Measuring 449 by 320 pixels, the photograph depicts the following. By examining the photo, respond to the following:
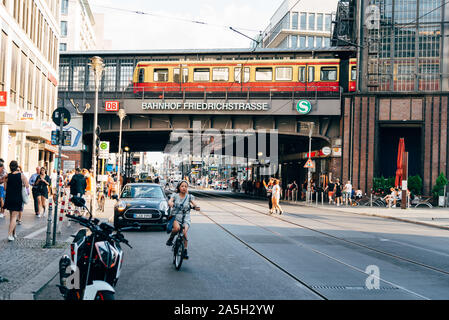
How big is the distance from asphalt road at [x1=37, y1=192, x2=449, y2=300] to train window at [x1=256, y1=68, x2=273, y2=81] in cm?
2058

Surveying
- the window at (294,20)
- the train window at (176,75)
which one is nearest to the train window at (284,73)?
the train window at (176,75)

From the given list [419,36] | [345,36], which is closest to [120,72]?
[345,36]

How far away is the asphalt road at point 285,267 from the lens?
7.05 metres

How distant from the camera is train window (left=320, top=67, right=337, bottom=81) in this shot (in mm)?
34509

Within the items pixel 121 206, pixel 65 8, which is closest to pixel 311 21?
pixel 65 8

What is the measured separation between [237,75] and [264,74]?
183 centimetres

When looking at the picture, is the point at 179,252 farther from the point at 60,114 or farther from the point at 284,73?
the point at 284,73

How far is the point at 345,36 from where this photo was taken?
3962 cm

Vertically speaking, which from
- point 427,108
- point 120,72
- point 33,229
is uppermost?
point 120,72

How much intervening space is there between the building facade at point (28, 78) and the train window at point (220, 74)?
11.2 metres

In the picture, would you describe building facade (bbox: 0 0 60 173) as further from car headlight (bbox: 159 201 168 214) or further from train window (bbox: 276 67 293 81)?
train window (bbox: 276 67 293 81)

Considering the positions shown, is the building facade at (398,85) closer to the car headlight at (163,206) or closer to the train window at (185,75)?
the train window at (185,75)

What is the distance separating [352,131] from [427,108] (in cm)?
548

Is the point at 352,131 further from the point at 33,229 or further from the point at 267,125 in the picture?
the point at 33,229
